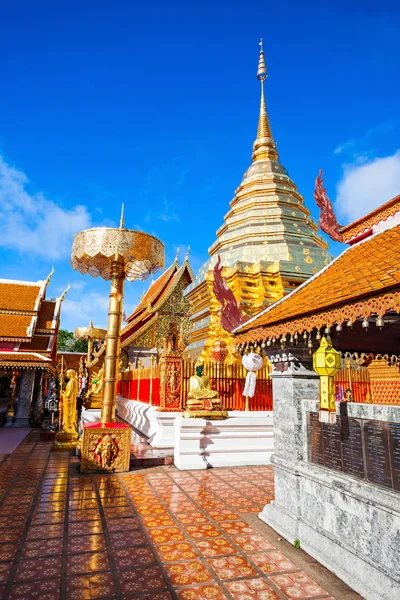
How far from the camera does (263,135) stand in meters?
18.8

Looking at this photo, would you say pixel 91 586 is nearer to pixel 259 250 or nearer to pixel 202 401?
pixel 202 401

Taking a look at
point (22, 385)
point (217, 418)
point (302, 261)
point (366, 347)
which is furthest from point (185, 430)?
point (22, 385)

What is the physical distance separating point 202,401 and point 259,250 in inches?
297

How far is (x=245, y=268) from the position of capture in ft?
43.3

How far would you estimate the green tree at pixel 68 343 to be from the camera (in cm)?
5151

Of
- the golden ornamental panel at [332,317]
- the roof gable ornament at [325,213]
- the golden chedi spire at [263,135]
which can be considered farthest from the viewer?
the golden chedi spire at [263,135]

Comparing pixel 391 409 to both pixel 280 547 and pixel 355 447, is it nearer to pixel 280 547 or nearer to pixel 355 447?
pixel 355 447

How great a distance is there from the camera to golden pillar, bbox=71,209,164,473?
21.7 feet

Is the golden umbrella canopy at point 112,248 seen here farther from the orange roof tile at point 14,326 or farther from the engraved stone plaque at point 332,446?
the orange roof tile at point 14,326

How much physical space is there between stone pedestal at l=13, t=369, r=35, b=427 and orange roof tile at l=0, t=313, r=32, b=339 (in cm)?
157

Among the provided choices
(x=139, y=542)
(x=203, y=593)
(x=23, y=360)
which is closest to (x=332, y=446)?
(x=203, y=593)

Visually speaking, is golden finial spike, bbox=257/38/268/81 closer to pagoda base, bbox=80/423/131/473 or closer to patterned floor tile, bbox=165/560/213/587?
pagoda base, bbox=80/423/131/473

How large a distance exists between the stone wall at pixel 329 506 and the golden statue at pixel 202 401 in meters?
3.35

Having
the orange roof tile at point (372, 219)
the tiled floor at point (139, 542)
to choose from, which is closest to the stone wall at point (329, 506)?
the tiled floor at point (139, 542)
